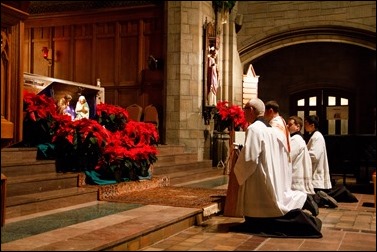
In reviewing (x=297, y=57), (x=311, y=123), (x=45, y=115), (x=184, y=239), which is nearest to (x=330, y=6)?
(x=297, y=57)

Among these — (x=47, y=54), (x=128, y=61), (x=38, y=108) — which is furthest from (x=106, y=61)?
(x=38, y=108)

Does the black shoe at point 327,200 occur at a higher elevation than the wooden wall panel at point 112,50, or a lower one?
lower

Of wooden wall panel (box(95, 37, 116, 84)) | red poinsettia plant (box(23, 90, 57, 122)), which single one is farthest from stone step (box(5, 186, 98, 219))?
wooden wall panel (box(95, 37, 116, 84))

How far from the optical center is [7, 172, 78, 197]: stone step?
514 centimetres

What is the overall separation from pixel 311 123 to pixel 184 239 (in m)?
2.91

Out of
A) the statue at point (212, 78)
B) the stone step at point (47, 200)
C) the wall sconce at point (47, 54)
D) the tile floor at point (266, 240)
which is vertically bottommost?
the tile floor at point (266, 240)

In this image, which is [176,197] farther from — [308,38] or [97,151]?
[308,38]

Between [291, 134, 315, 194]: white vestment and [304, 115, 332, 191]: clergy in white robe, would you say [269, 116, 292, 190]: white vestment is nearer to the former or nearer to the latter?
[291, 134, 315, 194]: white vestment

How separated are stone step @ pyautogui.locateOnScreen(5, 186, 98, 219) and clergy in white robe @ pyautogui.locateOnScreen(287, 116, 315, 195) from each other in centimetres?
241

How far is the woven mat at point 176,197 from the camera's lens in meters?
5.60

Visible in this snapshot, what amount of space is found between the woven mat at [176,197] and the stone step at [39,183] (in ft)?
1.91

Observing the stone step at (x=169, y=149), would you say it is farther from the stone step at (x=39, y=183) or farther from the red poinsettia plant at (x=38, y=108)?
the stone step at (x=39, y=183)

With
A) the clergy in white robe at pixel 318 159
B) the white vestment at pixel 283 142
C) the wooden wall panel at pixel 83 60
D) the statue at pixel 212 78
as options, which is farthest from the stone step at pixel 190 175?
the wooden wall panel at pixel 83 60

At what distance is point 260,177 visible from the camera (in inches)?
181
